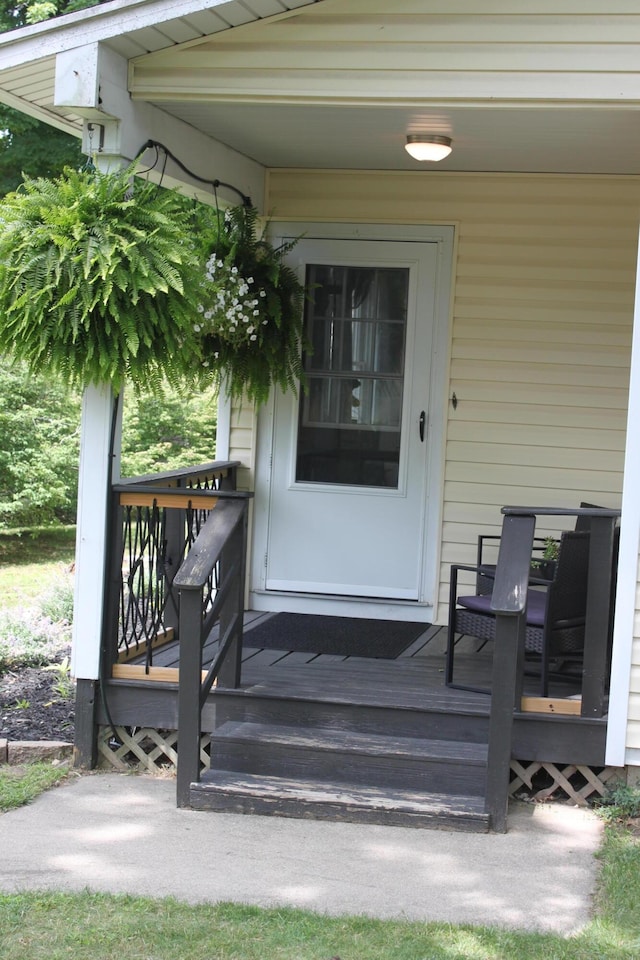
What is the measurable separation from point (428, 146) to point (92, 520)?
7.52 feet

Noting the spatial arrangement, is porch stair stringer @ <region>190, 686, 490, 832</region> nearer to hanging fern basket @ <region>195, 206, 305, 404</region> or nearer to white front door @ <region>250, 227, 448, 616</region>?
white front door @ <region>250, 227, 448, 616</region>

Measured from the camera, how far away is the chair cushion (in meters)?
4.79

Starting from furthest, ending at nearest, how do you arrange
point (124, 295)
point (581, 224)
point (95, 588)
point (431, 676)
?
point (581, 224) → point (431, 676) → point (95, 588) → point (124, 295)

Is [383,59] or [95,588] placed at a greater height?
[383,59]

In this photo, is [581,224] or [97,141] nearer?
[97,141]

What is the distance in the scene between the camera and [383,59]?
4402 millimetres

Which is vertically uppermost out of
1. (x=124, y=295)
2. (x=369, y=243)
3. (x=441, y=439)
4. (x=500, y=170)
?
(x=500, y=170)

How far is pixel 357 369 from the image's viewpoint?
244 inches

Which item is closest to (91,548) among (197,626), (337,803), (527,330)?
(197,626)

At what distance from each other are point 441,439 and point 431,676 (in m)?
1.55

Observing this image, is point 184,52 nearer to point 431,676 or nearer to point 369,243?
point 369,243

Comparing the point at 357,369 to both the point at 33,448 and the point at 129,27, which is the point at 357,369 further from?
the point at 33,448

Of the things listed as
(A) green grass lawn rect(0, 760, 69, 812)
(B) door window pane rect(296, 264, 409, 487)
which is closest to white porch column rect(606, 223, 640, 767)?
(B) door window pane rect(296, 264, 409, 487)

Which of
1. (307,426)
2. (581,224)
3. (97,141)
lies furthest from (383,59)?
(307,426)
